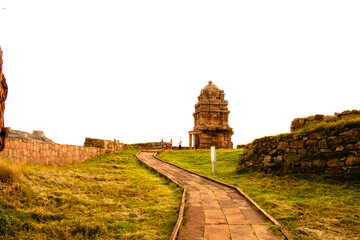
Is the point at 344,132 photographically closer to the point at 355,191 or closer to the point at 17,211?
the point at 355,191

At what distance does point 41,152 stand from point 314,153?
1036 centimetres

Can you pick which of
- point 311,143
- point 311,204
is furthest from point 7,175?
point 311,143

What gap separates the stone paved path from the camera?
401 centimetres

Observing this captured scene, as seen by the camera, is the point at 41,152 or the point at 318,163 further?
the point at 41,152

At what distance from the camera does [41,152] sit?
1014cm

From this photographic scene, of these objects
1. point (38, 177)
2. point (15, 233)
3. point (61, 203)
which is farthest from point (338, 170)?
point (38, 177)

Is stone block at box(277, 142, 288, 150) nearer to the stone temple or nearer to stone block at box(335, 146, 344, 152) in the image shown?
stone block at box(335, 146, 344, 152)

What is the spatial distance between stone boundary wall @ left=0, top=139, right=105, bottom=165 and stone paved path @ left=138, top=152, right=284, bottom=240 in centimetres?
613

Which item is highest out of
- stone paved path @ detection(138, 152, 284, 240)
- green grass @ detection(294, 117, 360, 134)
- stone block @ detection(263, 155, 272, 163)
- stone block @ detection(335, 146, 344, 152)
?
green grass @ detection(294, 117, 360, 134)

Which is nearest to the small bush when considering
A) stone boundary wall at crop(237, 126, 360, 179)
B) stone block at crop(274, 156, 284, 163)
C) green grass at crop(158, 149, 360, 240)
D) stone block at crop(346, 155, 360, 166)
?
green grass at crop(158, 149, 360, 240)

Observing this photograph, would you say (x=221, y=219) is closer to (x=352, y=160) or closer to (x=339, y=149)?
(x=352, y=160)

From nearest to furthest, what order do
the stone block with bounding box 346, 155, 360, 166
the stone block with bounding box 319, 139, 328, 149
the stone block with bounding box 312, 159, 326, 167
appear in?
the stone block with bounding box 346, 155, 360, 166 → the stone block with bounding box 312, 159, 326, 167 → the stone block with bounding box 319, 139, 328, 149

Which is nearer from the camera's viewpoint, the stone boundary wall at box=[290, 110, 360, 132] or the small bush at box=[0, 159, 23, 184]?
the small bush at box=[0, 159, 23, 184]

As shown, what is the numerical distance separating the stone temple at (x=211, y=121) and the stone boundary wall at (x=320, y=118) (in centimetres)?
1795
